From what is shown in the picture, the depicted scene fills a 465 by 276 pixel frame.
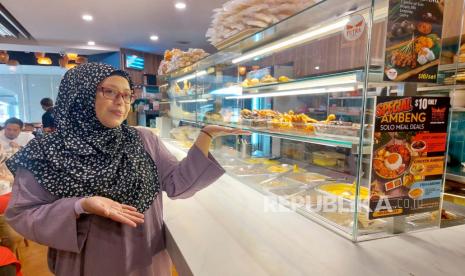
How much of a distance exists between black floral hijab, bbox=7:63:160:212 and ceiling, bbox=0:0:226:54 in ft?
11.5

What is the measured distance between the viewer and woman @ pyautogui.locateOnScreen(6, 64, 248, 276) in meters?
0.99

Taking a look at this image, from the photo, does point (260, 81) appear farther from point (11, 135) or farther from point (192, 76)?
point (11, 135)

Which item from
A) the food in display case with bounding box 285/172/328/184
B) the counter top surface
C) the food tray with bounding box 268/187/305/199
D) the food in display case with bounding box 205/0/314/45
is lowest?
the counter top surface

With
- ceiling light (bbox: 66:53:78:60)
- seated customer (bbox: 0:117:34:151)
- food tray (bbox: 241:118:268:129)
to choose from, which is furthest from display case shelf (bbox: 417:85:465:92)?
ceiling light (bbox: 66:53:78:60)

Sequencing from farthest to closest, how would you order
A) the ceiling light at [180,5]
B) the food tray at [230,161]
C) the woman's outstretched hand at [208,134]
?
1. the ceiling light at [180,5]
2. the food tray at [230,161]
3. the woman's outstretched hand at [208,134]

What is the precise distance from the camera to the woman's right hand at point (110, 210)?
94cm

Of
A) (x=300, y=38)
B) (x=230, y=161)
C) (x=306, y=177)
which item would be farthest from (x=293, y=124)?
(x=230, y=161)

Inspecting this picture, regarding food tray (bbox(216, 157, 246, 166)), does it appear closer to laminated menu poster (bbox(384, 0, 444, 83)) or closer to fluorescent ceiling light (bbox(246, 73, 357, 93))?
fluorescent ceiling light (bbox(246, 73, 357, 93))

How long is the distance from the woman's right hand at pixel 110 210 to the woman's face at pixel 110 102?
32 centimetres

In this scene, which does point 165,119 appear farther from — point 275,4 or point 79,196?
point 79,196

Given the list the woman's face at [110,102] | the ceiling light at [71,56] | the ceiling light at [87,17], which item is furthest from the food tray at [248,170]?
the ceiling light at [71,56]

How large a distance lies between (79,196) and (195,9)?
13.4 feet

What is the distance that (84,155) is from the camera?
3.60 ft

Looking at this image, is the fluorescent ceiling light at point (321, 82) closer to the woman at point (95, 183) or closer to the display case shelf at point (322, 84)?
the display case shelf at point (322, 84)
